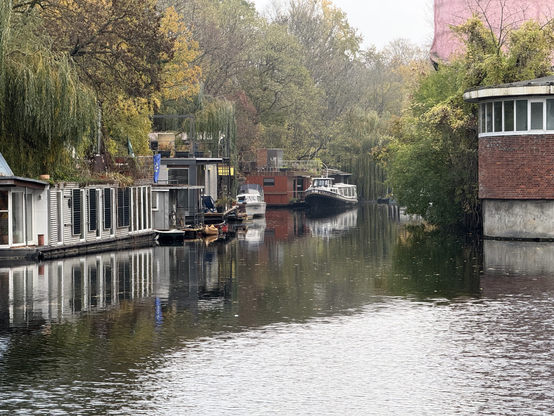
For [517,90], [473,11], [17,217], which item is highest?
[473,11]

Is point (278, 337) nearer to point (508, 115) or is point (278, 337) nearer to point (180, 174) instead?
point (508, 115)

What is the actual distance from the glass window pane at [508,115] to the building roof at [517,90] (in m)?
0.58

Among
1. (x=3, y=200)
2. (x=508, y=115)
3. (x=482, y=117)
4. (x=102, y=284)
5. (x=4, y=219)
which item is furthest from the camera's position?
(x=482, y=117)

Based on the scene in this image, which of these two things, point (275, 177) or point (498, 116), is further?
point (275, 177)

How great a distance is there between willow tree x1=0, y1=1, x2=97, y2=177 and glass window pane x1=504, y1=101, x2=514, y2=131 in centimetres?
1839

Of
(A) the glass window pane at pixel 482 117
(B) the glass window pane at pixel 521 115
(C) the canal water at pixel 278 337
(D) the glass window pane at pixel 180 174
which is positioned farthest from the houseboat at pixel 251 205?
(C) the canal water at pixel 278 337

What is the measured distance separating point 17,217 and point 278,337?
60.6 ft

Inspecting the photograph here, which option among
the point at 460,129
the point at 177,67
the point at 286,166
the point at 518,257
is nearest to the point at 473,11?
the point at 460,129

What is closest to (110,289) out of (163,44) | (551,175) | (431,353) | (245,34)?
(431,353)

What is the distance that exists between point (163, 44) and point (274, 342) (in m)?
26.8

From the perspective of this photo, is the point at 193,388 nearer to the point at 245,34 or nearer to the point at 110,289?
the point at 110,289

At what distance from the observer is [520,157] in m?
39.6

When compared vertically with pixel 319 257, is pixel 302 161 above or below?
above

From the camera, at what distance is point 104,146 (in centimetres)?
4319
